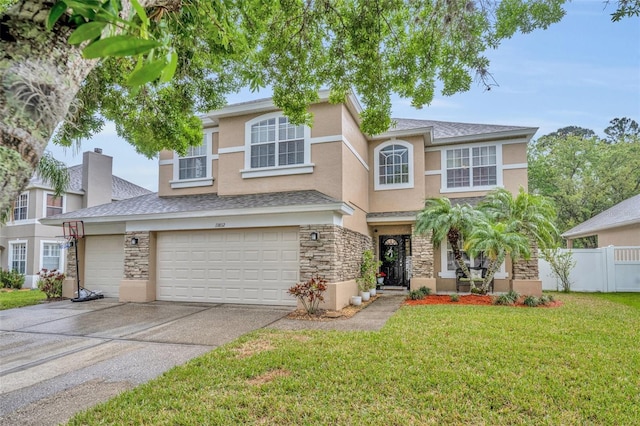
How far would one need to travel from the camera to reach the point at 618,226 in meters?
18.0

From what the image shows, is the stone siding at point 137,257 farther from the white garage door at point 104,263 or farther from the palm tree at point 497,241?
the palm tree at point 497,241

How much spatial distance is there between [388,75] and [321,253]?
5.11m

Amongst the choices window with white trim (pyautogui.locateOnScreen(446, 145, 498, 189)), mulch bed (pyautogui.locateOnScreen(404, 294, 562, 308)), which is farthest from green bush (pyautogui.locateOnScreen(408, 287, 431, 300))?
window with white trim (pyautogui.locateOnScreen(446, 145, 498, 189))

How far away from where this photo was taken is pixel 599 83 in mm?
14664

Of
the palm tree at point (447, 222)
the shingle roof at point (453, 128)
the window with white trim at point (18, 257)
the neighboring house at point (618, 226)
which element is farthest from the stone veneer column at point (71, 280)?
the neighboring house at point (618, 226)

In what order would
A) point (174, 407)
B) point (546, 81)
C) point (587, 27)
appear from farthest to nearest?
point (546, 81) → point (587, 27) → point (174, 407)

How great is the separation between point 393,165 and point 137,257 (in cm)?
1035

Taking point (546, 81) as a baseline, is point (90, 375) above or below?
below

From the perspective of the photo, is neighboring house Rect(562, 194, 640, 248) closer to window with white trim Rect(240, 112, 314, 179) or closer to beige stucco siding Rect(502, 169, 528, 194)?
beige stucco siding Rect(502, 169, 528, 194)

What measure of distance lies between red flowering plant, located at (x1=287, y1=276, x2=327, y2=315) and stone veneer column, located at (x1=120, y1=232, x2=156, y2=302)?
5.50m

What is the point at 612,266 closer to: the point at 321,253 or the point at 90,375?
the point at 321,253

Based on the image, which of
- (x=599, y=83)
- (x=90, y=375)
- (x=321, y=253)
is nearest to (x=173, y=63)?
(x=90, y=375)

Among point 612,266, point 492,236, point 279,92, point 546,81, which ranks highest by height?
point 546,81

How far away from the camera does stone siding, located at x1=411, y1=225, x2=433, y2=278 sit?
44.3ft
